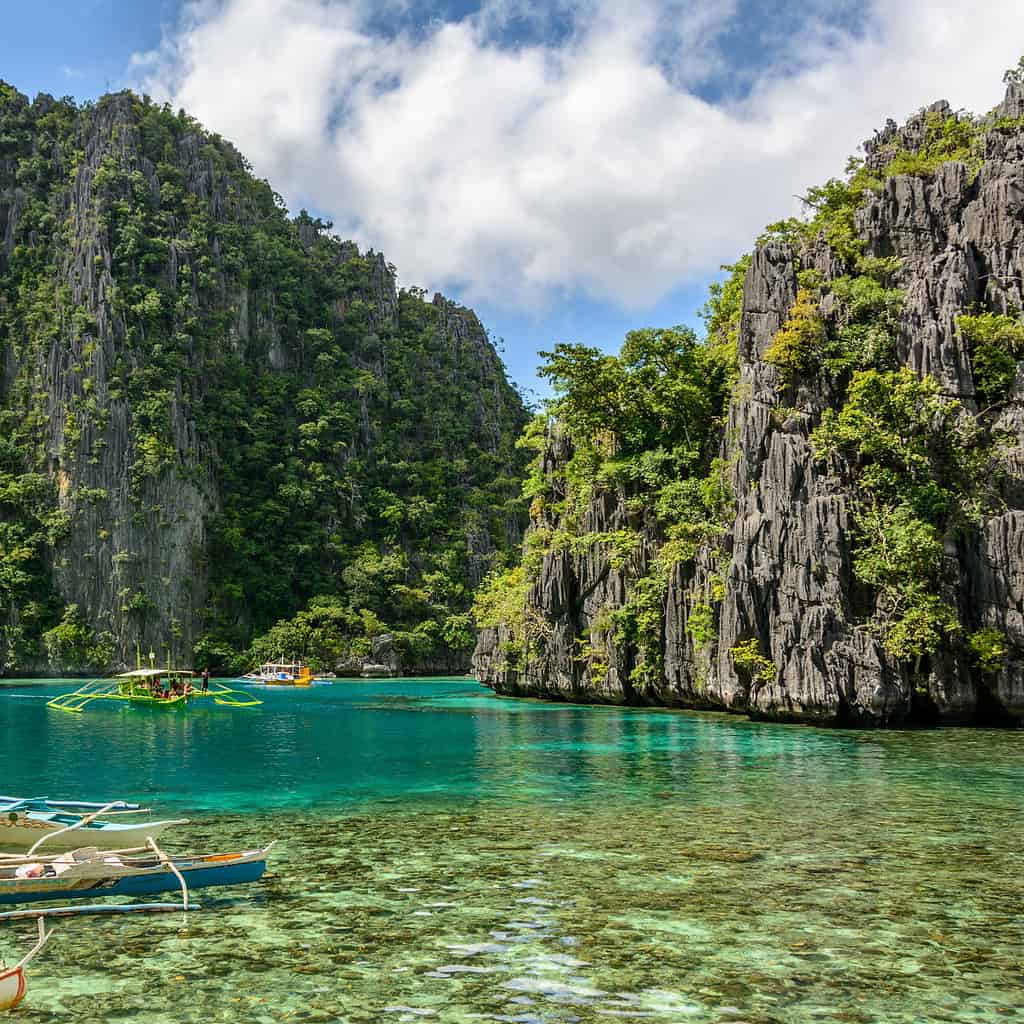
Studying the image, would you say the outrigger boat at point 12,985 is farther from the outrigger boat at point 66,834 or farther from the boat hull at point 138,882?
the outrigger boat at point 66,834

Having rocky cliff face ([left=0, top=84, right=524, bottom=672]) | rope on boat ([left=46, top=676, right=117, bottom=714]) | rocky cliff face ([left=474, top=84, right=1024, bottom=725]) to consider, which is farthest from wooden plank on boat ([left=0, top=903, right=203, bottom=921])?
rocky cliff face ([left=0, top=84, right=524, bottom=672])

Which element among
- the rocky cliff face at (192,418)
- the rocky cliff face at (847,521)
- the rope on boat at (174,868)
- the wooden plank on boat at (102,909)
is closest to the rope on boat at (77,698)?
the rocky cliff face at (192,418)

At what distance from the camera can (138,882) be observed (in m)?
9.70

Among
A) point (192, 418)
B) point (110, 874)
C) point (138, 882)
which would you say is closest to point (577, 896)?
point (138, 882)

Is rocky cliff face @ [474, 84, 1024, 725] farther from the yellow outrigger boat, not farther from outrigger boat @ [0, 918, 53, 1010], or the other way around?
outrigger boat @ [0, 918, 53, 1010]

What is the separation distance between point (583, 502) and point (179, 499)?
1905 inches

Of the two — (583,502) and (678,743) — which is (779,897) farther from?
(583,502)

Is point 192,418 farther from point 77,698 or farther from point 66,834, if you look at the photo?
point 66,834

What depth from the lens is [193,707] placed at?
46.7m

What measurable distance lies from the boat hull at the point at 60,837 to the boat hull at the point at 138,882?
960 millimetres

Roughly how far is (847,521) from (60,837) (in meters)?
24.8

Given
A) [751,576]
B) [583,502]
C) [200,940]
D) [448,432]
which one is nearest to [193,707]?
[583,502]

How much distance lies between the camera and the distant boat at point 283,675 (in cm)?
6456

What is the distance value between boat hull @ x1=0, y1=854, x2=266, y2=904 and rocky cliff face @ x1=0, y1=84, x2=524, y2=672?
72.2 metres
